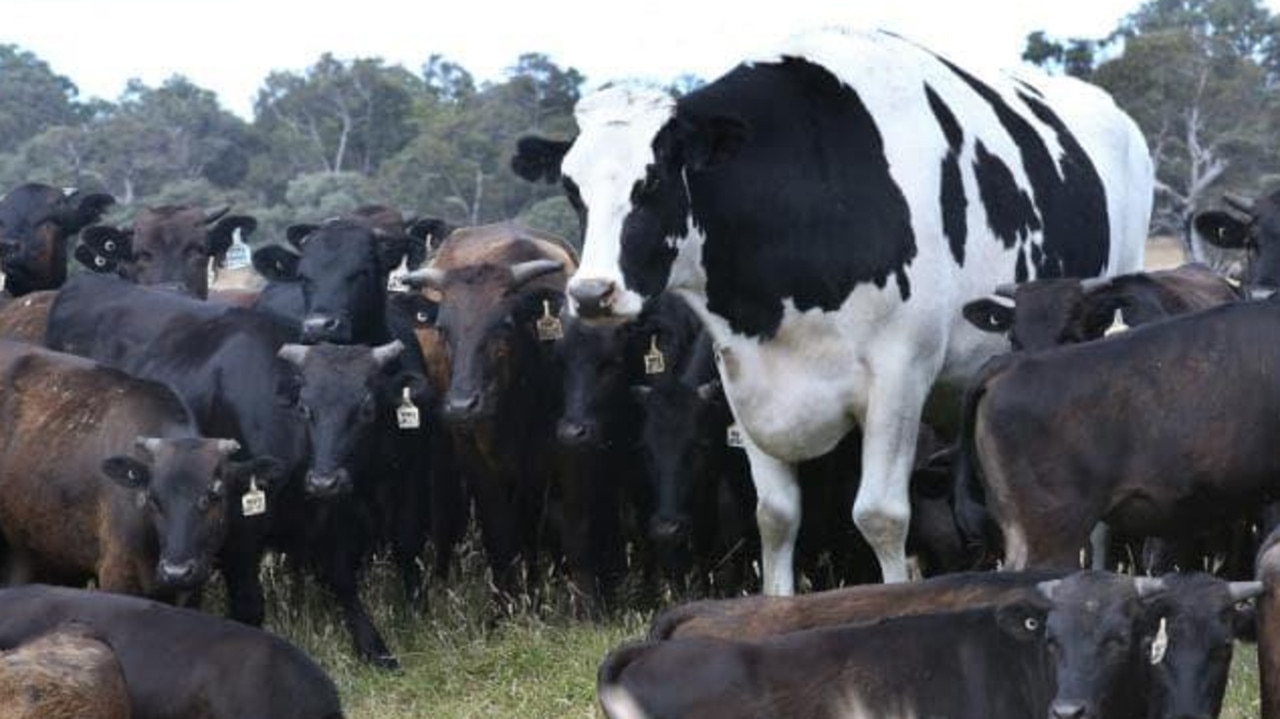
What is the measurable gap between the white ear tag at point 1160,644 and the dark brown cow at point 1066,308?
2.85 meters

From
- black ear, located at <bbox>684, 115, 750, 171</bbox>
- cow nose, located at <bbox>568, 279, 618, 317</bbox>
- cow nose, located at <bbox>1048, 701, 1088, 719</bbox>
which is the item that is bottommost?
cow nose, located at <bbox>1048, 701, 1088, 719</bbox>

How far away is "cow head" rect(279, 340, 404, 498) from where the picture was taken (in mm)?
10262

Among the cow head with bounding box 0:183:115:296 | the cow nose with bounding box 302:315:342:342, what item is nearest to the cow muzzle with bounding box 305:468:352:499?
the cow nose with bounding box 302:315:342:342

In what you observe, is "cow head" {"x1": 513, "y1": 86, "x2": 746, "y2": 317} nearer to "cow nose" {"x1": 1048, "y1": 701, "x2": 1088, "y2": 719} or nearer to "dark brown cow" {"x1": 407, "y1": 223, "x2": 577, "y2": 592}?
"dark brown cow" {"x1": 407, "y1": 223, "x2": 577, "y2": 592}

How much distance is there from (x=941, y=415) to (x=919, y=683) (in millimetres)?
3569

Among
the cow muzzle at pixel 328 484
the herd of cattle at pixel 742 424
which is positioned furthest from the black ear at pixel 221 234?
the cow muzzle at pixel 328 484

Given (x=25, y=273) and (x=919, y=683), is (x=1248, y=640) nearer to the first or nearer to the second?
(x=919, y=683)

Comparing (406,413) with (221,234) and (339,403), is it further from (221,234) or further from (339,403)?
(221,234)

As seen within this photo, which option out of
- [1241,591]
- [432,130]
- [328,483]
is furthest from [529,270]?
[432,130]

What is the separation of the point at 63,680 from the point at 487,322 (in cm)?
398

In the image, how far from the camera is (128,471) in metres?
9.37

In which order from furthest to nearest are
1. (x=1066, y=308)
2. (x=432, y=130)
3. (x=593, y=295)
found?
(x=432, y=130), (x=1066, y=308), (x=593, y=295)

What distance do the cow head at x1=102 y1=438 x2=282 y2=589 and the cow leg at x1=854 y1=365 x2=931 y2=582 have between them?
2.58 metres

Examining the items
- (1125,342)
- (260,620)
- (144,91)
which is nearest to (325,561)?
(260,620)
